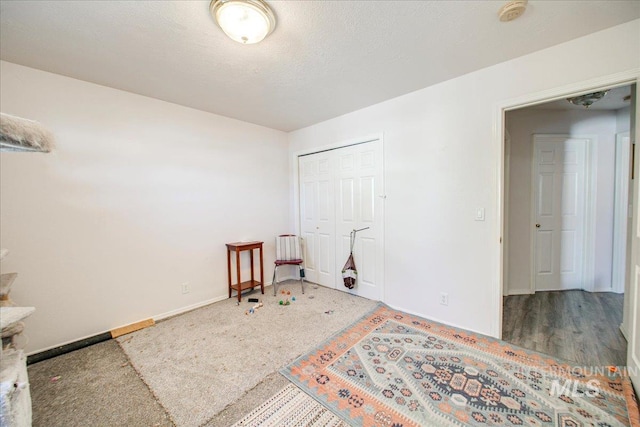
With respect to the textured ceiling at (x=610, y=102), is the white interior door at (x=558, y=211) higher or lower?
lower

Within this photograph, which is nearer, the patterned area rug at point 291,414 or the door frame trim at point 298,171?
the patterned area rug at point 291,414

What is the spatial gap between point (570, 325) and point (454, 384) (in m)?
1.73

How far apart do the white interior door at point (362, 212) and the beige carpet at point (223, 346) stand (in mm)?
319

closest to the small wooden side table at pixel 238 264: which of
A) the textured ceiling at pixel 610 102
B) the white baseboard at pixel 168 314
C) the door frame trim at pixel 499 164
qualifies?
the white baseboard at pixel 168 314

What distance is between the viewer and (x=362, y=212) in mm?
3146

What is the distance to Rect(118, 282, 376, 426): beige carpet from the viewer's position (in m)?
1.62

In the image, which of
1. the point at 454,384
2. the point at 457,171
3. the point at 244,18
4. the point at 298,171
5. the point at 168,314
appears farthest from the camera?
the point at 298,171

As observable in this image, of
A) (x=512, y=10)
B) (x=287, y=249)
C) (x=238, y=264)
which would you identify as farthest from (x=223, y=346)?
(x=512, y=10)

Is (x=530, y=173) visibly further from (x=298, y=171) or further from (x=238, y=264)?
(x=238, y=264)

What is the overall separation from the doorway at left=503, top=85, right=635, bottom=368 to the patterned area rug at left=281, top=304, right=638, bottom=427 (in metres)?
1.78

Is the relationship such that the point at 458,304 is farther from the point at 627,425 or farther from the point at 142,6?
the point at 142,6

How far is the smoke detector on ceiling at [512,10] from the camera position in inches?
56.1

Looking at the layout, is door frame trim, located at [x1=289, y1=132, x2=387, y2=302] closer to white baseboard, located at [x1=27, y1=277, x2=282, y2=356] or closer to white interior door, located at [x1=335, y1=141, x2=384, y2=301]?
white interior door, located at [x1=335, y1=141, x2=384, y2=301]

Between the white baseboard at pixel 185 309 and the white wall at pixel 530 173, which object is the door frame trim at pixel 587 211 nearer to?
the white wall at pixel 530 173
